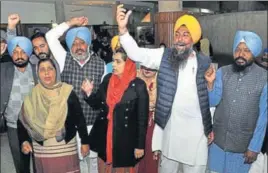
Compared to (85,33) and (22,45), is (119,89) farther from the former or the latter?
(22,45)

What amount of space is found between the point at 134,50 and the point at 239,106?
705 mm

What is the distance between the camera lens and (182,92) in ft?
6.16

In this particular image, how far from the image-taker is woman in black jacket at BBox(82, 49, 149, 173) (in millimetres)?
1909

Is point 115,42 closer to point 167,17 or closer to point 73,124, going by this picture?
point 167,17

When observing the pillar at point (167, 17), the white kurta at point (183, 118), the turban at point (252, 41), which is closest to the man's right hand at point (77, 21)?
the white kurta at point (183, 118)

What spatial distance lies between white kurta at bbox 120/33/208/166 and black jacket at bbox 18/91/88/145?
0.49 metres

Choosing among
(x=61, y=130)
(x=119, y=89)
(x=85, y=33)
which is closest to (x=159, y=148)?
(x=119, y=89)

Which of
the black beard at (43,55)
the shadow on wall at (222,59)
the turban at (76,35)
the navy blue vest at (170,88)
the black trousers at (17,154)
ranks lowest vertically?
the black trousers at (17,154)

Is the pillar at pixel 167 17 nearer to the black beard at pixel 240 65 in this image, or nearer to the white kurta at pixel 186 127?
the white kurta at pixel 186 127

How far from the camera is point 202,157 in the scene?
196 centimetres

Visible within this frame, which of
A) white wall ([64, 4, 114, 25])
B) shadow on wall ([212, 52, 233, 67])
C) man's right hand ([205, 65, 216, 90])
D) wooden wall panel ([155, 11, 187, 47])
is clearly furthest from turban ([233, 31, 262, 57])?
white wall ([64, 4, 114, 25])

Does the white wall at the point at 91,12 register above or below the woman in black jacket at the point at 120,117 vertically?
above

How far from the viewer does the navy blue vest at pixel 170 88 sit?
1.84 m

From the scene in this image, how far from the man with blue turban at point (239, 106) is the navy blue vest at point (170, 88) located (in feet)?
0.14
